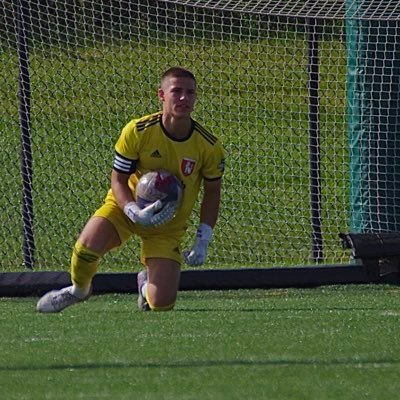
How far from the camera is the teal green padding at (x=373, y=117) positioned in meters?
9.86

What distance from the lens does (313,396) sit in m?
4.88

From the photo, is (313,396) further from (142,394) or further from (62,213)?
(62,213)

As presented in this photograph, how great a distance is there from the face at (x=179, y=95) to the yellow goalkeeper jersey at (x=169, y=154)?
217 millimetres

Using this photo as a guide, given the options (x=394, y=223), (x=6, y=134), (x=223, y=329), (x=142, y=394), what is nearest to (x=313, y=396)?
(x=142, y=394)

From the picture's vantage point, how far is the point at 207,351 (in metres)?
5.95

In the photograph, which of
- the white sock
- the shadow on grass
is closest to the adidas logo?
the white sock

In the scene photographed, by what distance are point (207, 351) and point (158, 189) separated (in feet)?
5.27

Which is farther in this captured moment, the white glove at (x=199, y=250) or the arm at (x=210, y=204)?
the arm at (x=210, y=204)

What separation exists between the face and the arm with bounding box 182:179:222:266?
20.1 inches

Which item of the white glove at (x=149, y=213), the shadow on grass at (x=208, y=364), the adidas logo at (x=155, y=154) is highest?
the adidas logo at (x=155, y=154)

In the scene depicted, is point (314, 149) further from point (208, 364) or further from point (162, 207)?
point (208, 364)

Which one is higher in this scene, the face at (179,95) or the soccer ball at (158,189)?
the face at (179,95)

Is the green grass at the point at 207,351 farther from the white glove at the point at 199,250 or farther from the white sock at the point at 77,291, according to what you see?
the white glove at the point at 199,250

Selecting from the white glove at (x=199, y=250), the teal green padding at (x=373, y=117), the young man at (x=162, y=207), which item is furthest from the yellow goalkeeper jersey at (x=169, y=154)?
the teal green padding at (x=373, y=117)
